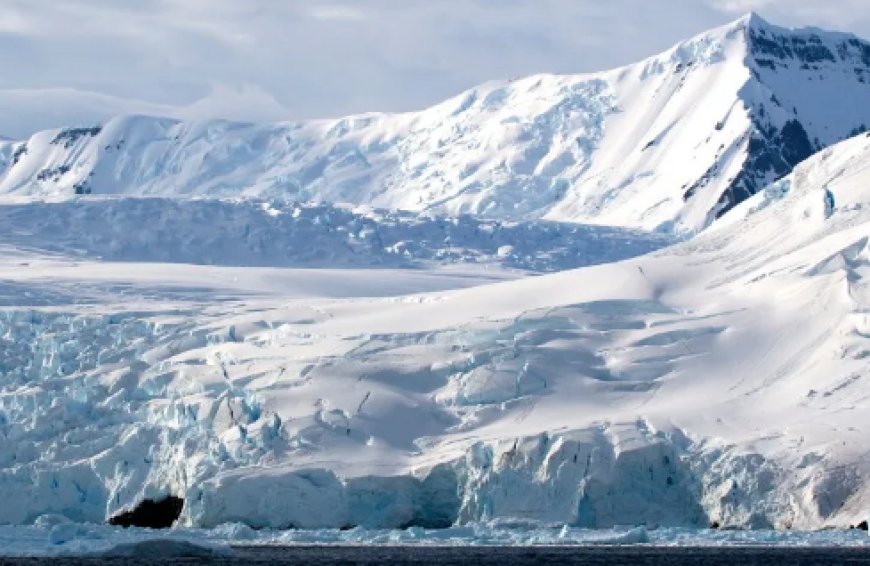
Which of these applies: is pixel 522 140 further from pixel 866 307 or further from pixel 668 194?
pixel 866 307

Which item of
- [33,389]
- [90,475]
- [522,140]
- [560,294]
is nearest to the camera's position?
[90,475]

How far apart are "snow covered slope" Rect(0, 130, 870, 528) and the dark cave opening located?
326 mm

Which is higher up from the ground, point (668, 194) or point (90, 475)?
point (668, 194)

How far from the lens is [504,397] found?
6812cm

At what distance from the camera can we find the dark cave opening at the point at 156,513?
214 feet

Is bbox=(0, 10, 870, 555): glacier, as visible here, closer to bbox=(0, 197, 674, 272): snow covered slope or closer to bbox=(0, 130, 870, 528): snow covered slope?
bbox=(0, 130, 870, 528): snow covered slope

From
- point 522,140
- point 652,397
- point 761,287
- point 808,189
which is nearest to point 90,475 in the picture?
point 652,397

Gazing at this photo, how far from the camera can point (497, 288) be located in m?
79.1

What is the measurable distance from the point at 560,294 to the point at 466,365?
27.8ft

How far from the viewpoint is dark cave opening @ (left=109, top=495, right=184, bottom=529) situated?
6512cm

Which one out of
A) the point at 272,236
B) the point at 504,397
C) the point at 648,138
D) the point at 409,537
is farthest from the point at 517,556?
the point at 648,138

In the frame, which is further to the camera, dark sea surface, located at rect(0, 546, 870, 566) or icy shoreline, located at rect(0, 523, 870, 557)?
icy shoreline, located at rect(0, 523, 870, 557)

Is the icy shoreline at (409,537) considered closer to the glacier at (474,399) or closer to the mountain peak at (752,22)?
the glacier at (474,399)

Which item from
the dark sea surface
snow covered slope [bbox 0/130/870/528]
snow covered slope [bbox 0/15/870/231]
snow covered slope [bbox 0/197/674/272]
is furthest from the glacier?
snow covered slope [bbox 0/15/870/231]
